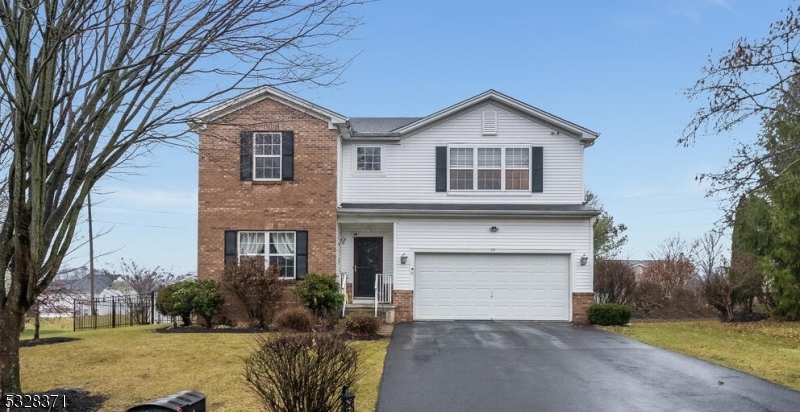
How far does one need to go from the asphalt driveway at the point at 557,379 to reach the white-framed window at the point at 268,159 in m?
6.97

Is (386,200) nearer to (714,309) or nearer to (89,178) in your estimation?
(714,309)

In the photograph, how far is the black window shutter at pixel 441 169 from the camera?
74.4ft

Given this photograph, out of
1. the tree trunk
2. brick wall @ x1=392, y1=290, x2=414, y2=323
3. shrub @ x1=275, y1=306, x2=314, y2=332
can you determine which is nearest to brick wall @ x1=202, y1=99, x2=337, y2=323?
brick wall @ x1=392, y1=290, x2=414, y2=323

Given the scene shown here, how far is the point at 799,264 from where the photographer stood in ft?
73.6

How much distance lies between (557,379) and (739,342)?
8154 mm

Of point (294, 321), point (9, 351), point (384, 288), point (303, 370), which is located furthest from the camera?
point (384, 288)

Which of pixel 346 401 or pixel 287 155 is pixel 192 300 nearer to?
pixel 287 155

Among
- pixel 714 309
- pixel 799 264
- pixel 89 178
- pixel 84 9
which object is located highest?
pixel 84 9

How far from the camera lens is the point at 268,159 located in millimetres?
21125

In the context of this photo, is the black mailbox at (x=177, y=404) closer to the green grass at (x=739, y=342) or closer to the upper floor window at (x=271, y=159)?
the green grass at (x=739, y=342)

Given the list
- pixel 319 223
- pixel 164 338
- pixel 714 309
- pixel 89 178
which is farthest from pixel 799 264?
pixel 89 178

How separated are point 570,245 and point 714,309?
7224 mm

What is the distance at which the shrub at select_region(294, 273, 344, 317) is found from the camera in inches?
766

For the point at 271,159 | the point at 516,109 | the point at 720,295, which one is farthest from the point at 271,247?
the point at 720,295
